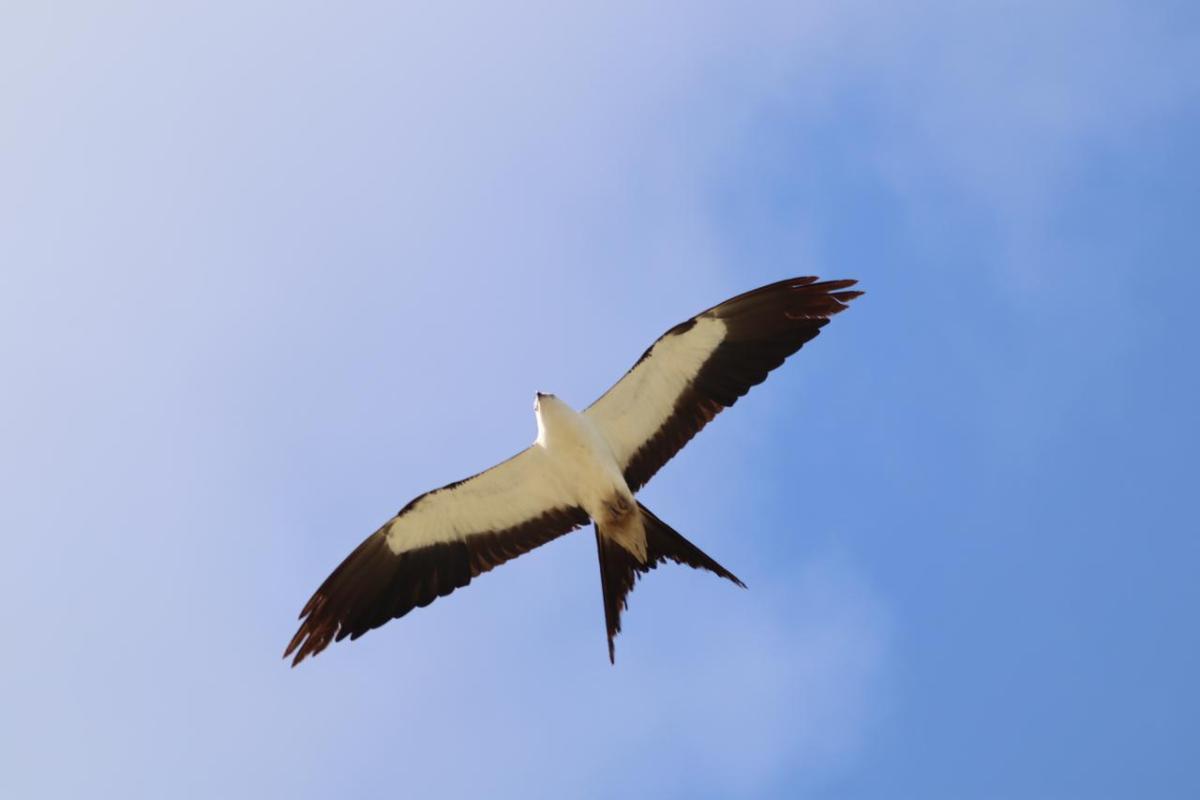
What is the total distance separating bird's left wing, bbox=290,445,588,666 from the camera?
10.7 m

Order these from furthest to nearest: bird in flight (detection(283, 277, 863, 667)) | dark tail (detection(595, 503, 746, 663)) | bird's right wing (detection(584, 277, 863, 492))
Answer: bird's right wing (detection(584, 277, 863, 492)) < bird in flight (detection(283, 277, 863, 667)) < dark tail (detection(595, 503, 746, 663))

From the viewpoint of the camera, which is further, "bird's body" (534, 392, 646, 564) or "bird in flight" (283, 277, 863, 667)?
"bird in flight" (283, 277, 863, 667)

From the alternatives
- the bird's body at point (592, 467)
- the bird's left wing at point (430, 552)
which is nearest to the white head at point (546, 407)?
the bird's body at point (592, 467)

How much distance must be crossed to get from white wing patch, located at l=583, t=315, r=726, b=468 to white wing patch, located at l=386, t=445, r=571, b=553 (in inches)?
27.2

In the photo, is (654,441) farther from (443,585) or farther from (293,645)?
(293,645)

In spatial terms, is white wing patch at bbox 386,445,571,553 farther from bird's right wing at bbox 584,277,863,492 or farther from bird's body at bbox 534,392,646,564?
bird's right wing at bbox 584,277,863,492

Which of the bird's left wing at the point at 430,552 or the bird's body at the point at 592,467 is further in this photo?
the bird's left wing at the point at 430,552

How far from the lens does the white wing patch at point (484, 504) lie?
10.5 metres

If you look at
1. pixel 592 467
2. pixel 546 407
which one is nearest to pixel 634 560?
pixel 592 467

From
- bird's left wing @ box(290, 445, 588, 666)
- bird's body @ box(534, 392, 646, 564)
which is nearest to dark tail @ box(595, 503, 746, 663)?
bird's body @ box(534, 392, 646, 564)

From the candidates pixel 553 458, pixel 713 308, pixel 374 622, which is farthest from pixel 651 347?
pixel 374 622

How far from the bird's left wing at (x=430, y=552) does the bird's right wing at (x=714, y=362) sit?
93cm

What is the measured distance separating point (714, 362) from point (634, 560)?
201 cm

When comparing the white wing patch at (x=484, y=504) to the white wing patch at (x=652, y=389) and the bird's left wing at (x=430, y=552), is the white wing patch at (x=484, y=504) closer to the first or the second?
Result: the bird's left wing at (x=430, y=552)
